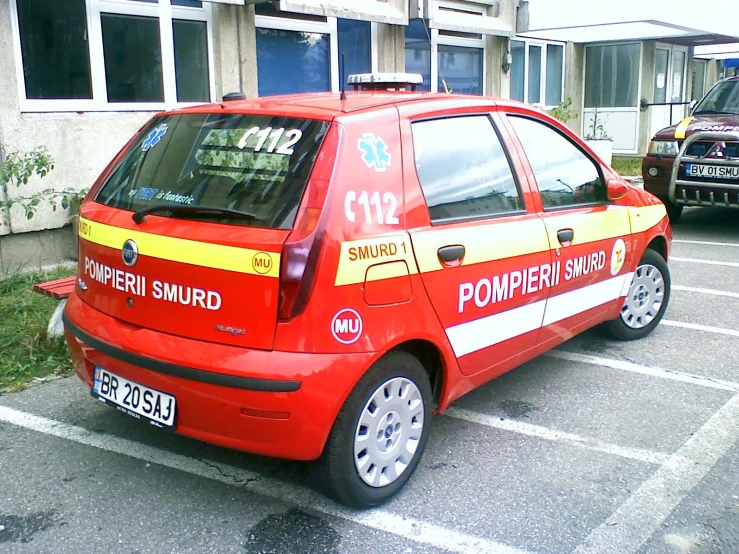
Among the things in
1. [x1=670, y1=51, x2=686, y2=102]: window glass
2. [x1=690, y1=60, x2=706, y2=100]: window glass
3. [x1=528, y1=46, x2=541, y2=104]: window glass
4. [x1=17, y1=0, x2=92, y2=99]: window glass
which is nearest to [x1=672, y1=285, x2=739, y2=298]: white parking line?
[x1=17, y1=0, x2=92, y2=99]: window glass

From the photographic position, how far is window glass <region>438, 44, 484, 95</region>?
41.3ft

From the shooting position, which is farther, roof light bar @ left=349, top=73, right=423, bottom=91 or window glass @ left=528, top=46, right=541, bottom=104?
window glass @ left=528, top=46, right=541, bottom=104

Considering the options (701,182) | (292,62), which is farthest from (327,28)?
(701,182)

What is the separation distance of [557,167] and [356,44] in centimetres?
695

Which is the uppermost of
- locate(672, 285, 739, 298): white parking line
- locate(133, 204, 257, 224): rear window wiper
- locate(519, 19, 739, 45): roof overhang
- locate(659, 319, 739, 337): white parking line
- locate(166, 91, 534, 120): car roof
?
locate(519, 19, 739, 45): roof overhang

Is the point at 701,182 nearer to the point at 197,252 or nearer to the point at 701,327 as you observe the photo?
the point at 701,327

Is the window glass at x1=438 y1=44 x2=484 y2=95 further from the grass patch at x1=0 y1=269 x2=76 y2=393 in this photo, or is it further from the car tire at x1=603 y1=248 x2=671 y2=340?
the grass patch at x1=0 y1=269 x2=76 y2=393

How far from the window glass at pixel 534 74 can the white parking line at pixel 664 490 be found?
12.6 m

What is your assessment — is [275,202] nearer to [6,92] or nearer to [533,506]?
[533,506]

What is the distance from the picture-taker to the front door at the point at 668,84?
60.5ft

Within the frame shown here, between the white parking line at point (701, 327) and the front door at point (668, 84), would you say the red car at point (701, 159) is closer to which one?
the white parking line at point (701, 327)

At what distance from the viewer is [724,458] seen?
12.0 feet

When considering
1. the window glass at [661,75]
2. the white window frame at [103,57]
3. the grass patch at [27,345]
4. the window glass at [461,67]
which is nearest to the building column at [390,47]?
the window glass at [461,67]

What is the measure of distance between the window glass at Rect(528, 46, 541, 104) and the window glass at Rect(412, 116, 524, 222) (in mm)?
12543
